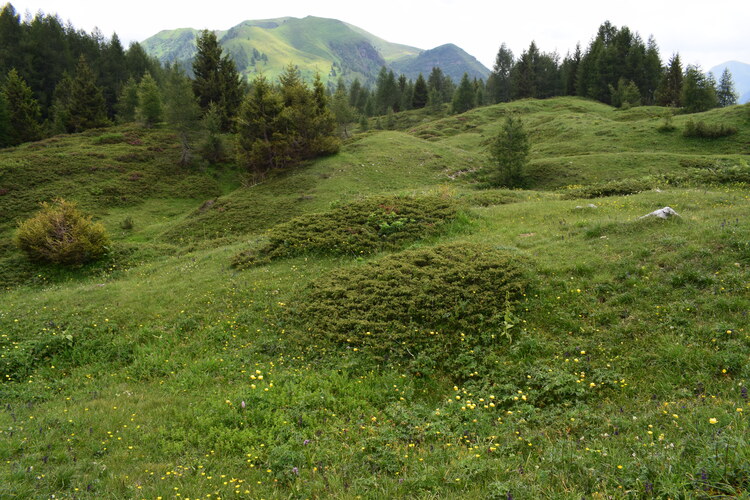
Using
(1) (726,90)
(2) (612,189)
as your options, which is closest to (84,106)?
(2) (612,189)

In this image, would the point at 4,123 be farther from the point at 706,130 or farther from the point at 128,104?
the point at 706,130

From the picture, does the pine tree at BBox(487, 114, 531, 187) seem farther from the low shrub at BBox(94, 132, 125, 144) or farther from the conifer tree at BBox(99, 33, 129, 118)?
the conifer tree at BBox(99, 33, 129, 118)

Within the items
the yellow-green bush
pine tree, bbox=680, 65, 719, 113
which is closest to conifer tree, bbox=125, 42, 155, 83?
the yellow-green bush

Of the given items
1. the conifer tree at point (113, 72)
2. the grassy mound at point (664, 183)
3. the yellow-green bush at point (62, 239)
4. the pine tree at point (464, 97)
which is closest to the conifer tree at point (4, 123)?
the conifer tree at point (113, 72)

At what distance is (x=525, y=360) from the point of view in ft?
29.6

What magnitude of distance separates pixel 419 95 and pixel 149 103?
76.9 metres

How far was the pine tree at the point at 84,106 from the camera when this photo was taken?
6366 centimetres

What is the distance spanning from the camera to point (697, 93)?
59.7 meters

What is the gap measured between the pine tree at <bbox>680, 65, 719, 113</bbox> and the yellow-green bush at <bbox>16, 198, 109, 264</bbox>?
81.6 meters

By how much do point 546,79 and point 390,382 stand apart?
4644 inches

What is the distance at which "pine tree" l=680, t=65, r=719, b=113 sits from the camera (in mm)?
59562

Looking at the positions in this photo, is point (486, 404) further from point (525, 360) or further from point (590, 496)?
point (590, 496)

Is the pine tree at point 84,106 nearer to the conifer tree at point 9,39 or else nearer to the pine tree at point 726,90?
the conifer tree at point 9,39

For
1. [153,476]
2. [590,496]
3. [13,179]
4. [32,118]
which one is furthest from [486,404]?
[32,118]
